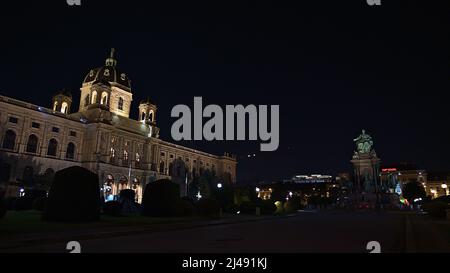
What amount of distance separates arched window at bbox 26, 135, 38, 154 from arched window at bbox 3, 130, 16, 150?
8.40 ft

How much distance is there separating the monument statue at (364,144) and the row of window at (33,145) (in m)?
69.5

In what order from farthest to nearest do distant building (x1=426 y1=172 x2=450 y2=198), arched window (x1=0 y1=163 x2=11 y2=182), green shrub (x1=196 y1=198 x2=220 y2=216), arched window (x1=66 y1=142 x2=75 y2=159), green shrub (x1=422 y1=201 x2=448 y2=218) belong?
distant building (x1=426 y1=172 x2=450 y2=198)
arched window (x1=66 y1=142 x2=75 y2=159)
arched window (x1=0 y1=163 x2=11 y2=182)
green shrub (x1=422 y1=201 x2=448 y2=218)
green shrub (x1=196 y1=198 x2=220 y2=216)

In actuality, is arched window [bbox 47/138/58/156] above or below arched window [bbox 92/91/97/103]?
below

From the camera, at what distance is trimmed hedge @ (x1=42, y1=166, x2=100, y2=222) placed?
63.8ft

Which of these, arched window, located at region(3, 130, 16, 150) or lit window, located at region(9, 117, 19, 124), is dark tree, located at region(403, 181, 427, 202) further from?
lit window, located at region(9, 117, 19, 124)

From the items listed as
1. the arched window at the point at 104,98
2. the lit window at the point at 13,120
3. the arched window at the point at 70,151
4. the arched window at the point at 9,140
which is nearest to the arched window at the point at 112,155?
the arched window at the point at 70,151

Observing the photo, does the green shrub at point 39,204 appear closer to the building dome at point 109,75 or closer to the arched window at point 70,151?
the arched window at point 70,151

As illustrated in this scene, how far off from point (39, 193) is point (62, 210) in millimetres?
20976

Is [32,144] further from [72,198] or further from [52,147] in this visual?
[72,198]

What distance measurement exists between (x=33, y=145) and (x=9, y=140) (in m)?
4.27

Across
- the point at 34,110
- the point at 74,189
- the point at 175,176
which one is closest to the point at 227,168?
the point at 175,176

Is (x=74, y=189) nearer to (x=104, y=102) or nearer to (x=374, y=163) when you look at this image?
(x=104, y=102)

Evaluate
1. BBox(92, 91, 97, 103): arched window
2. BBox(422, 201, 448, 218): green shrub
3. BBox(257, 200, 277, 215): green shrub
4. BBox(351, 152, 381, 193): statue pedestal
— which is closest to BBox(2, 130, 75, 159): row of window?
BBox(92, 91, 97, 103): arched window
